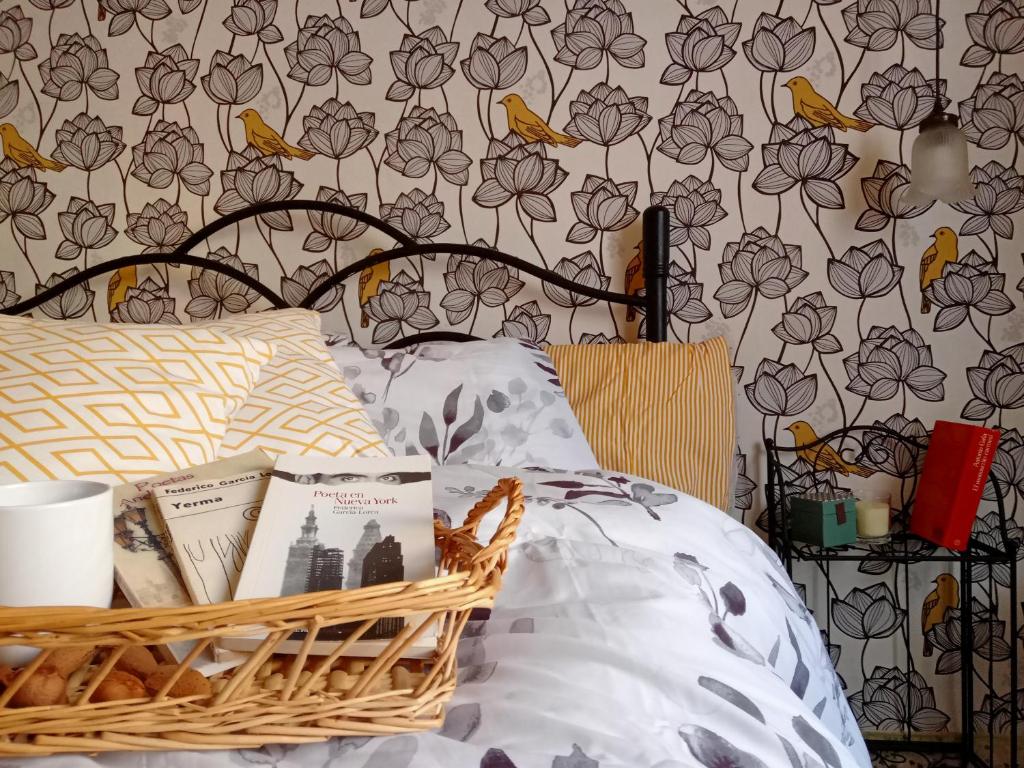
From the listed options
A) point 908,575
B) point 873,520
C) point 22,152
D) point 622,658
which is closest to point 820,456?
point 873,520

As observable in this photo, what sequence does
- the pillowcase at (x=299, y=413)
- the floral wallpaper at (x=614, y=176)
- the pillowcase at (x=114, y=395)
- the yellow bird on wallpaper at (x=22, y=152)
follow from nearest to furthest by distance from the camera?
the pillowcase at (x=114, y=395), the pillowcase at (x=299, y=413), the floral wallpaper at (x=614, y=176), the yellow bird on wallpaper at (x=22, y=152)

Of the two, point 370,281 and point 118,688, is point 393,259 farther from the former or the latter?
point 118,688

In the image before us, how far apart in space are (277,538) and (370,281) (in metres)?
1.43

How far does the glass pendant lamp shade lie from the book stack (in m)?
1.39

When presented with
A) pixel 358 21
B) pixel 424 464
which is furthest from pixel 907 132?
pixel 424 464

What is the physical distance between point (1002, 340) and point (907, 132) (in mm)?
520

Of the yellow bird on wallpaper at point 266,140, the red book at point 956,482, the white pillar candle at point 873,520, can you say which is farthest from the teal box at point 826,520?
the yellow bird on wallpaper at point 266,140

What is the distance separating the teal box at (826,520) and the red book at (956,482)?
0.17m

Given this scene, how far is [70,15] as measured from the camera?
209 centimetres

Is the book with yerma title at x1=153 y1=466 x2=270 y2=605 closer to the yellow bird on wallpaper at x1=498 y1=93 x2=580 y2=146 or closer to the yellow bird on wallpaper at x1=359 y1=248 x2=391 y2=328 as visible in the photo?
the yellow bird on wallpaper at x1=359 y1=248 x2=391 y2=328

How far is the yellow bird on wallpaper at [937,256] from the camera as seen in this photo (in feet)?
6.09

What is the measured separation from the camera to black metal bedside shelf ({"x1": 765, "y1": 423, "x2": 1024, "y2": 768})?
187 cm

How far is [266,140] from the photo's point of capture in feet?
6.71

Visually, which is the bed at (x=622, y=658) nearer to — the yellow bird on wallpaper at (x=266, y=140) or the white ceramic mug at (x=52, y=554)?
the white ceramic mug at (x=52, y=554)
